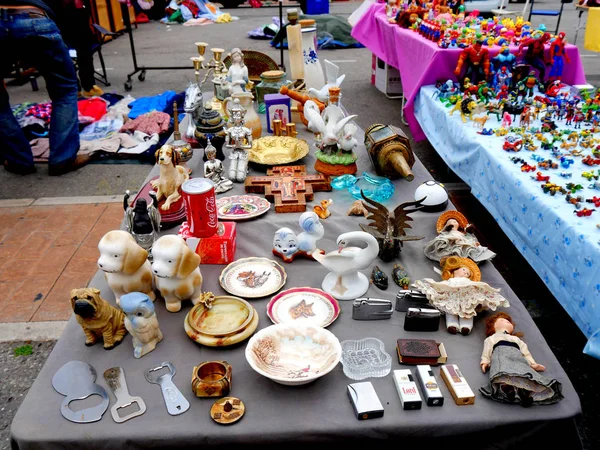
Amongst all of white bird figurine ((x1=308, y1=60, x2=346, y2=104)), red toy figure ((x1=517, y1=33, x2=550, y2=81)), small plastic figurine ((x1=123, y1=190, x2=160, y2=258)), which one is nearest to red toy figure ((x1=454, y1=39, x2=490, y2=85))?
red toy figure ((x1=517, y1=33, x2=550, y2=81))

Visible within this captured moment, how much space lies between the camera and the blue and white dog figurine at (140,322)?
4.44 ft

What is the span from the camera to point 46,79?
153 inches

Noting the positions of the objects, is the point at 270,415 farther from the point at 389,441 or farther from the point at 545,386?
the point at 545,386

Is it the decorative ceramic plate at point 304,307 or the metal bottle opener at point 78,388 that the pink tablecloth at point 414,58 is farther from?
the metal bottle opener at point 78,388

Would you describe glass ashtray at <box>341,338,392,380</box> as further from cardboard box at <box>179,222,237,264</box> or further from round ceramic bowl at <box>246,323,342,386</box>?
cardboard box at <box>179,222,237,264</box>

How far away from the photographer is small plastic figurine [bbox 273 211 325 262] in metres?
1.79

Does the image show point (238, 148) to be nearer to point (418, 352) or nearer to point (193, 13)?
point (418, 352)

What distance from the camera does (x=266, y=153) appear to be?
8.80ft

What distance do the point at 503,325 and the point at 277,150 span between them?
1.66 metres

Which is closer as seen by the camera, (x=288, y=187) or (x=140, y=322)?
(x=140, y=322)

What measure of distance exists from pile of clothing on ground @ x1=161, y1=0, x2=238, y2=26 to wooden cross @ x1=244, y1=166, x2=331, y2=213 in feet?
34.3

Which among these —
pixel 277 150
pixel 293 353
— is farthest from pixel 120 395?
pixel 277 150

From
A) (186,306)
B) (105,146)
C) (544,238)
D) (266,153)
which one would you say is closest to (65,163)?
(105,146)

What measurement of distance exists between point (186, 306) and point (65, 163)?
312cm
